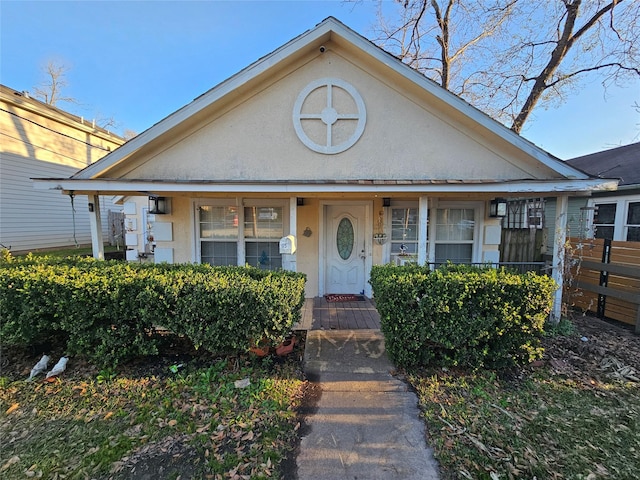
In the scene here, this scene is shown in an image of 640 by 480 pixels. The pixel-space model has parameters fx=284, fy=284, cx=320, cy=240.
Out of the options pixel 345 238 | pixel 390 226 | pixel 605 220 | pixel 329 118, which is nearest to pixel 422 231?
pixel 390 226

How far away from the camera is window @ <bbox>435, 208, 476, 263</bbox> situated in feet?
21.9

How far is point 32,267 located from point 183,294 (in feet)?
8.16

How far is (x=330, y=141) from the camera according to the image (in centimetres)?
561

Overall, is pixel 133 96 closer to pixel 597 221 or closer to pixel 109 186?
pixel 109 186

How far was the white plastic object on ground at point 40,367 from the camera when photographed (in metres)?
3.71

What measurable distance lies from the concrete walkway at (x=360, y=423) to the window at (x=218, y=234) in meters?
3.32

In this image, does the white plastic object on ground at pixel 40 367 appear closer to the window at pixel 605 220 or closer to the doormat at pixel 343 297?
the doormat at pixel 343 297

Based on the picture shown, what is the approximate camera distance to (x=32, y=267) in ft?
13.4

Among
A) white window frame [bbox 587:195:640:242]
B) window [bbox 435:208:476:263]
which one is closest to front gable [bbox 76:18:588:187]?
window [bbox 435:208:476:263]

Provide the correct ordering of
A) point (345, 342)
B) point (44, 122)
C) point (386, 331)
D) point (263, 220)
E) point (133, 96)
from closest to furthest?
point (386, 331)
point (345, 342)
point (263, 220)
point (44, 122)
point (133, 96)

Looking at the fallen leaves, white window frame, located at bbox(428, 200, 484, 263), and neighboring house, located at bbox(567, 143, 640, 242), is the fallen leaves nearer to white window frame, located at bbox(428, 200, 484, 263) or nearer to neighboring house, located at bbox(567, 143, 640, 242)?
white window frame, located at bbox(428, 200, 484, 263)

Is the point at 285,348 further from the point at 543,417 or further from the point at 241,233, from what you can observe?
the point at 241,233

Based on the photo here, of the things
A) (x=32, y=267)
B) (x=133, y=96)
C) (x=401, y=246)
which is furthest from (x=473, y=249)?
(x=133, y=96)

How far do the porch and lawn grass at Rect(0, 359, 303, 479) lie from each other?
1.32 meters
